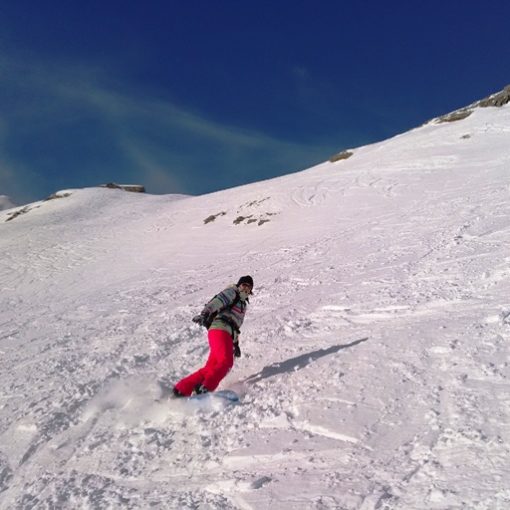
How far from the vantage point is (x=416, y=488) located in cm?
344

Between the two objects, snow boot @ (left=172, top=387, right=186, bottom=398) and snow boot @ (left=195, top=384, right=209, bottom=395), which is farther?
snow boot @ (left=195, top=384, right=209, bottom=395)

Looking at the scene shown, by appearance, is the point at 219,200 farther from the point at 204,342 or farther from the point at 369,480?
the point at 369,480

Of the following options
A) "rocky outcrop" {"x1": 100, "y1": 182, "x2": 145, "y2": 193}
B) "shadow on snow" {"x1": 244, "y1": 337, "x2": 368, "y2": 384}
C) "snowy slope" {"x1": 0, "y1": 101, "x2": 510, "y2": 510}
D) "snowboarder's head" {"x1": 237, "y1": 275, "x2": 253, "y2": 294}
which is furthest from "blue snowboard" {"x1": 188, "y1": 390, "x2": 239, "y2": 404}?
"rocky outcrop" {"x1": 100, "y1": 182, "x2": 145, "y2": 193}

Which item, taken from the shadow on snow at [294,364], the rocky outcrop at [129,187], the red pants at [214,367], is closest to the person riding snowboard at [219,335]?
the red pants at [214,367]

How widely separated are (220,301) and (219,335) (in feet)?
1.34

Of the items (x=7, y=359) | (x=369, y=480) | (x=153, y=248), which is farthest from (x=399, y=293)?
(x=153, y=248)

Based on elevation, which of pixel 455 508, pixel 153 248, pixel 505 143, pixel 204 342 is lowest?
pixel 455 508

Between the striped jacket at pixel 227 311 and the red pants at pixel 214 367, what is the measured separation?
87 millimetres

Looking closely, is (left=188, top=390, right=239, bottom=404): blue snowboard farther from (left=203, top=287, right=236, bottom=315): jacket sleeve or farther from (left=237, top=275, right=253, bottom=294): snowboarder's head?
(left=237, top=275, right=253, bottom=294): snowboarder's head

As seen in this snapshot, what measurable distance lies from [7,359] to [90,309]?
11.0ft

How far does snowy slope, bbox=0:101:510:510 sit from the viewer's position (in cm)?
379

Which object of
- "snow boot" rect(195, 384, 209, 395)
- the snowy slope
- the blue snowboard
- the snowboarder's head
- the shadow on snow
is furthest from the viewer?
the snowboarder's head

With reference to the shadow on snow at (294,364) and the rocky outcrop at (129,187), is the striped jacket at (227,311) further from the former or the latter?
the rocky outcrop at (129,187)

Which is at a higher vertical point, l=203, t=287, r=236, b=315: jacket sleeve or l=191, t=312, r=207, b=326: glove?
l=203, t=287, r=236, b=315: jacket sleeve
